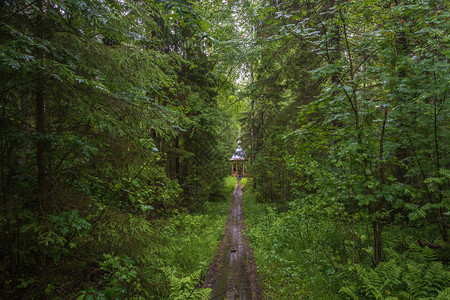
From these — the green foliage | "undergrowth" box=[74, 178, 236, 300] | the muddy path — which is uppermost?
"undergrowth" box=[74, 178, 236, 300]

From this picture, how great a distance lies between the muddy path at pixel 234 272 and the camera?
4879 millimetres

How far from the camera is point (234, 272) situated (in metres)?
5.77

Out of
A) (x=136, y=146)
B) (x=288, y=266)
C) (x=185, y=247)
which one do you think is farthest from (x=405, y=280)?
(x=185, y=247)

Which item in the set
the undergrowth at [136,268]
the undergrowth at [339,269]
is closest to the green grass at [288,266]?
the undergrowth at [339,269]

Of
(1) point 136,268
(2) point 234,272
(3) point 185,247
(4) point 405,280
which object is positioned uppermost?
(1) point 136,268

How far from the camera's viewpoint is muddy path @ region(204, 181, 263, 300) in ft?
16.0

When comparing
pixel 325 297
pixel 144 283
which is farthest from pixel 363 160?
pixel 144 283

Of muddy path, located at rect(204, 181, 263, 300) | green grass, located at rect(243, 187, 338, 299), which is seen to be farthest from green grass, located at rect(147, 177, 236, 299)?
green grass, located at rect(243, 187, 338, 299)

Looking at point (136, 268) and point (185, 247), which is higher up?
point (136, 268)

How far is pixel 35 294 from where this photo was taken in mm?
2324

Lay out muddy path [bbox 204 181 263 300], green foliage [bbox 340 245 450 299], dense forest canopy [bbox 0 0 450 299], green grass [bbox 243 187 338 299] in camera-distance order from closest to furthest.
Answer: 1. dense forest canopy [bbox 0 0 450 299]
2. green foliage [bbox 340 245 450 299]
3. green grass [bbox 243 187 338 299]
4. muddy path [bbox 204 181 263 300]

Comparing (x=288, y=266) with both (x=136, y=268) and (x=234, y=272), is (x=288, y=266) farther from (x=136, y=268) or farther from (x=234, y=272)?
(x=136, y=268)

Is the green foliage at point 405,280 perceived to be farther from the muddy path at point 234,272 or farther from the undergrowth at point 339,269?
the muddy path at point 234,272

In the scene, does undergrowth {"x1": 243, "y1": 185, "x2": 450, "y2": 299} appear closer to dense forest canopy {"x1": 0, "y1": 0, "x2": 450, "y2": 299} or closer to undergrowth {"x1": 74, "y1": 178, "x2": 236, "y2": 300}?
dense forest canopy {"x1": 0, "y1": 0, "x2": 450, "y2": 299}
